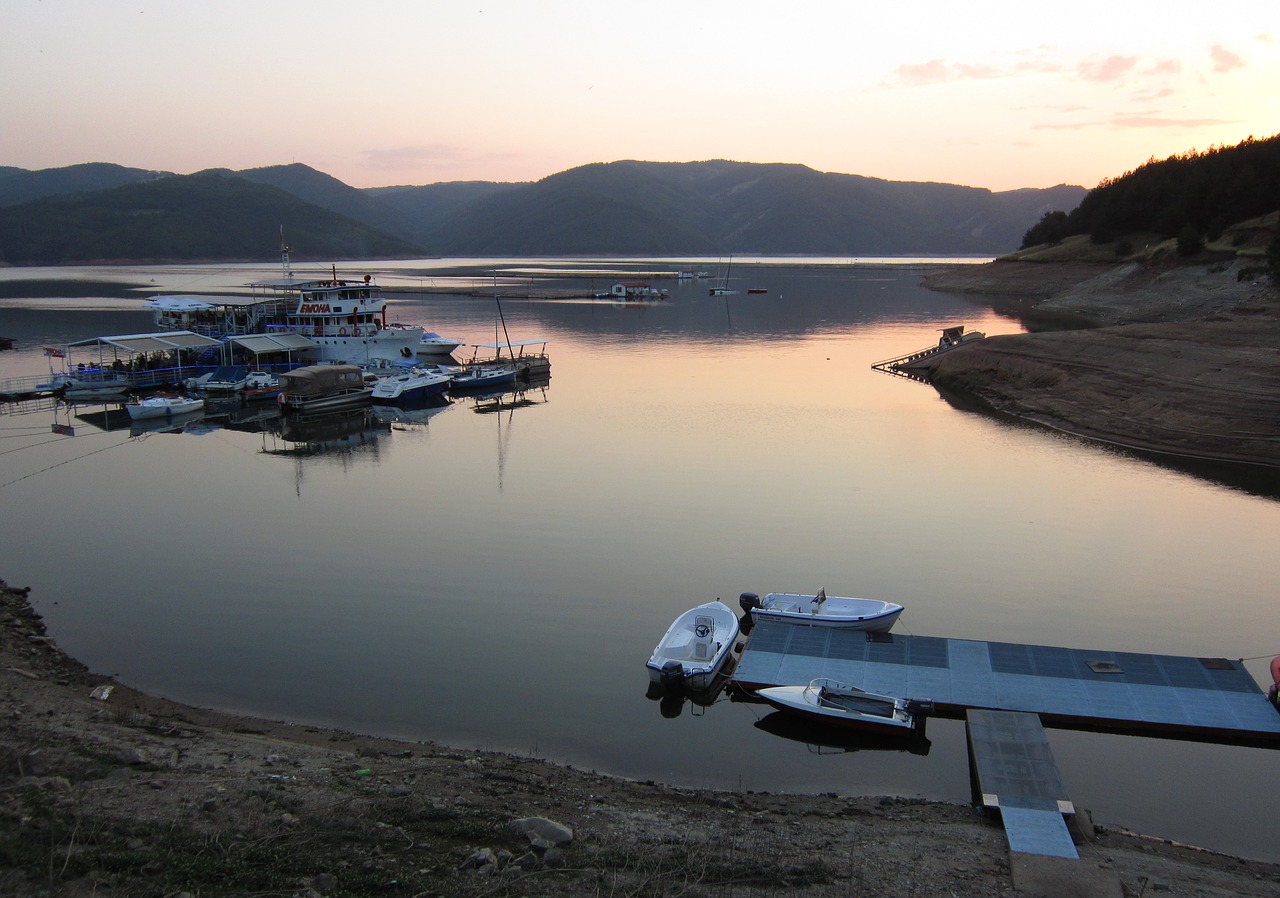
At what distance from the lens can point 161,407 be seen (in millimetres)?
45594

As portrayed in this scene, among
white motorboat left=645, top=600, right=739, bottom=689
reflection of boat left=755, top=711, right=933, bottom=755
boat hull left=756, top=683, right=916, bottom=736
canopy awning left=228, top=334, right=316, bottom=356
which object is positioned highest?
canopy awning left=228, top=334, right=316, bottom=356

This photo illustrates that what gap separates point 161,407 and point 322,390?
7.73 metres

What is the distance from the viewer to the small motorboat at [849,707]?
15.5 metres

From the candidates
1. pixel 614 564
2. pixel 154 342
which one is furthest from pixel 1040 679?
pixel 154 342

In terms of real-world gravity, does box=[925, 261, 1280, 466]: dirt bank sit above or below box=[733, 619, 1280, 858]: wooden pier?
above

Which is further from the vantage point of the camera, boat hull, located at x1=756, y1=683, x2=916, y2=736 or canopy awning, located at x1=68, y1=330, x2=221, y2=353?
canopy awning, located at x1=68, y1=330, x2=221, y2=353

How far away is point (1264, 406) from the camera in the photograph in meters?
36.6

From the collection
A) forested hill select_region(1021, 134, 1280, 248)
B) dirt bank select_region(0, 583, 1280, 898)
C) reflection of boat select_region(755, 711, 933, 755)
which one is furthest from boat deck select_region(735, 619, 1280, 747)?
forested hill select_region(1021, 134, 1280, 248)

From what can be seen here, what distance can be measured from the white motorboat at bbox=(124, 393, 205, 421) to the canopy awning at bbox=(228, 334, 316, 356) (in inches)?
308

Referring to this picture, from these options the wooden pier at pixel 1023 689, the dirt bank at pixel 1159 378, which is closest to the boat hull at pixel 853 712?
the wooden pier at pixel 1023 689

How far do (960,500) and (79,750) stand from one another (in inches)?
999

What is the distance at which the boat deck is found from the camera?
50.9 ft

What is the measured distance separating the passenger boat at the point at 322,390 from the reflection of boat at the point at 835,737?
3718cm

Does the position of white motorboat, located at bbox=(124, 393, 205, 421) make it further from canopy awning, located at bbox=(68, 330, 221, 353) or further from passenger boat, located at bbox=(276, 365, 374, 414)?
canopy awning, located at bbox=(68, 330, 221, 353)
